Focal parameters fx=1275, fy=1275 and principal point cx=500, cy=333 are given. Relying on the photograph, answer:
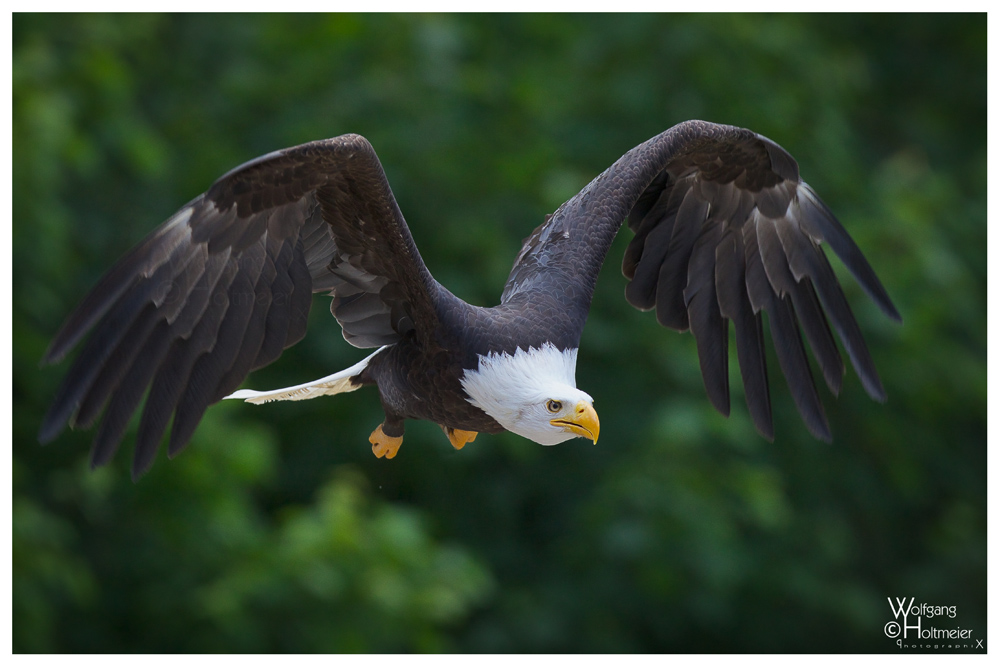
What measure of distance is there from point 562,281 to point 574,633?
7303mm

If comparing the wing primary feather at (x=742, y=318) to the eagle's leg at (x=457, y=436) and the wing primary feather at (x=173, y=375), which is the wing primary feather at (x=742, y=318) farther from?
the wing primary feather at (x=173, y=375)

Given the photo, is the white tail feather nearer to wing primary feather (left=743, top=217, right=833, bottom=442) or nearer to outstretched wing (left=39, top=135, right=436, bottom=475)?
outstretched wing (left=39, top=135, right=436, bottom=475)

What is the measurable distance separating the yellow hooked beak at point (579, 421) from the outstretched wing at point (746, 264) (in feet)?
4.65

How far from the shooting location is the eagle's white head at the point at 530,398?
4.18 m

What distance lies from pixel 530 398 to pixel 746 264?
1.93m

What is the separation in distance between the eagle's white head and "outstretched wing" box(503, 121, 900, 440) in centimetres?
124

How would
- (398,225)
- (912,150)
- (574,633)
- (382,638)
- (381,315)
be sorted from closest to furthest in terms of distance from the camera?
(398,225), (381,315), (382,638), (574,633), (912,150)

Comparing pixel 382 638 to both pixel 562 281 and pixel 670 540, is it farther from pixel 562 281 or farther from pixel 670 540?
pixel 562 281

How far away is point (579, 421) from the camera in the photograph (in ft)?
13.7

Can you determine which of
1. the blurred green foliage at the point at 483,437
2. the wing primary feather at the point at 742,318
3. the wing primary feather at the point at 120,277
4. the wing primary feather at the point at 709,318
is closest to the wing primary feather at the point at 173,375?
the wing primary feather at the point at 120,277

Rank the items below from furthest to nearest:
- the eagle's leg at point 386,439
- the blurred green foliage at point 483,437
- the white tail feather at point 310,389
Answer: the blurred green foliage at point 483,437
the eagle's leg at point 386,439
the white tail feather at point 310,389

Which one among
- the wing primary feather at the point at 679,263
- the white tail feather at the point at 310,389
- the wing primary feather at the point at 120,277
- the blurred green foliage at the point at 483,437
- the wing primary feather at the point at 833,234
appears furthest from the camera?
the blurred green foliage at the point at 483,437

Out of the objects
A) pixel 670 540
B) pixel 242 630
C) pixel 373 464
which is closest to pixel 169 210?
pixel 373 464

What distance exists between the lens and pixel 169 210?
10820 millimetres
